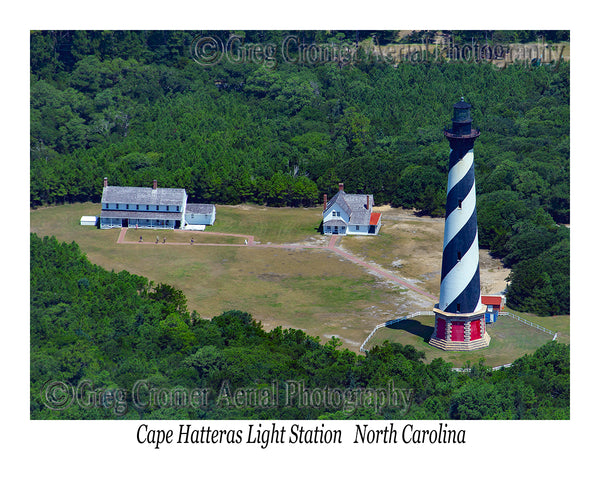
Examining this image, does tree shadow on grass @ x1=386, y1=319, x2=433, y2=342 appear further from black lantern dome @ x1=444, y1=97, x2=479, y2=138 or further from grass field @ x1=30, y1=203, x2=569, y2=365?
black lantern dome @ x1=444, y1=97, x2=479, y2=138

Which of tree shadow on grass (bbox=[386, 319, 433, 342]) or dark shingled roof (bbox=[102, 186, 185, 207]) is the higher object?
dark shingled roof (bbox=[102, 186, 185, 207])

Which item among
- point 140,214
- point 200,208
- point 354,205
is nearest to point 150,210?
point 140,214

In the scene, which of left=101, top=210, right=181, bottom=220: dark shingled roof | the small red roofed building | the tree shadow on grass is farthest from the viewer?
left=101, top=210, right=181, bottom=220: dark shingled roof

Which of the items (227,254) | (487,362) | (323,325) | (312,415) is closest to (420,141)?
(227,254)

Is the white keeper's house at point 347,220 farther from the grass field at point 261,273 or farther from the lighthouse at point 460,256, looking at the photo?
the lighthouse at point 460,256

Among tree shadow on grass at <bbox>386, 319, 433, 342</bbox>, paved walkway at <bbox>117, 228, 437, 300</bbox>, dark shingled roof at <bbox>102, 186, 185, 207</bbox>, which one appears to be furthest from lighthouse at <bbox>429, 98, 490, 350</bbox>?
dark shingled roof at <bbox>102, 186, 185, 207</bbox>

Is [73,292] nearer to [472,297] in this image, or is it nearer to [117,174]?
[472,297]

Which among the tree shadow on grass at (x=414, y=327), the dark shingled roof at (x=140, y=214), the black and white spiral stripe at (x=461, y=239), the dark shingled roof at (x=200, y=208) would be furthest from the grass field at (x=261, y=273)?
the black and white spiral stripe at (x=461, y=239)
